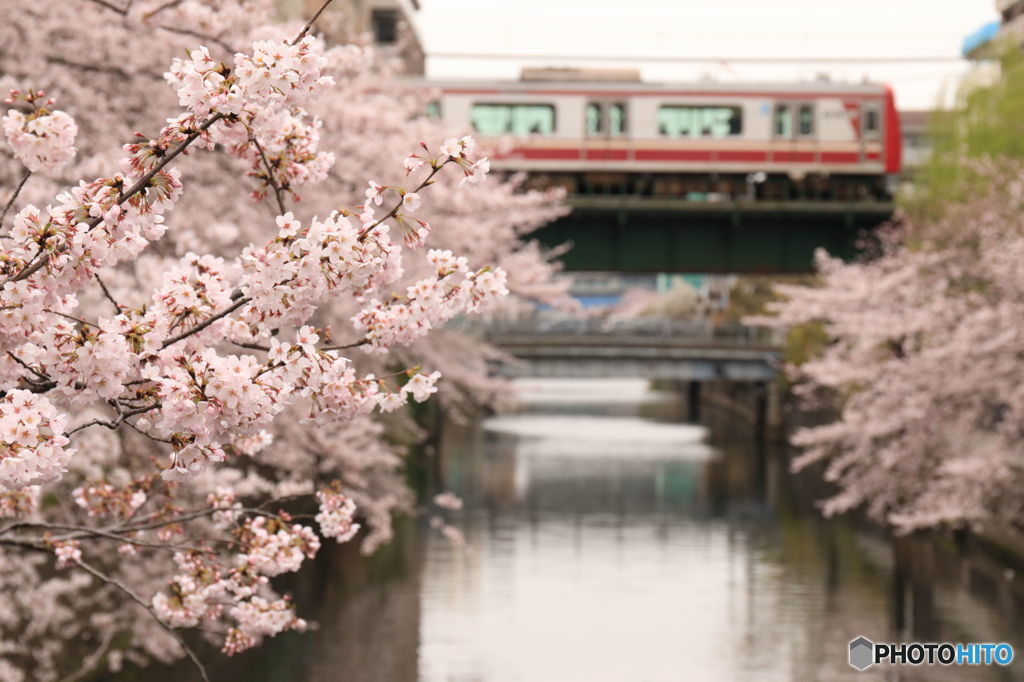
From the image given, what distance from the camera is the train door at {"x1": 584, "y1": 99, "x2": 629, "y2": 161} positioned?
3356 cm

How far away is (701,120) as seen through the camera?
34.1 metres

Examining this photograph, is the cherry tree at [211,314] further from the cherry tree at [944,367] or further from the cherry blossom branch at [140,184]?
the cherry tree at [944,367]

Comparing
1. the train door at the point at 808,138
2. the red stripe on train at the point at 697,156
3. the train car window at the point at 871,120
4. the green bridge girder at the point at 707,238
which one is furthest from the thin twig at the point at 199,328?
the train car window at the point at 871,120

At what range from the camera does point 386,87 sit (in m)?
20.5

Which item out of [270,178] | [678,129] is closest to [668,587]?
[678,129]

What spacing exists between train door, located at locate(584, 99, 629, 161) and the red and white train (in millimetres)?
26

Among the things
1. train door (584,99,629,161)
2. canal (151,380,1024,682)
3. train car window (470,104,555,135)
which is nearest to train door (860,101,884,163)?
train door (584,99,629,161)

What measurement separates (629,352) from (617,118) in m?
18.7

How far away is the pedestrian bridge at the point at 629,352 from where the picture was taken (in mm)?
51094

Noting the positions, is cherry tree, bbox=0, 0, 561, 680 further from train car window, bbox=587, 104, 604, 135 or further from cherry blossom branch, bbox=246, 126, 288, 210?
train car window, bbox=587, 104, 604, 135

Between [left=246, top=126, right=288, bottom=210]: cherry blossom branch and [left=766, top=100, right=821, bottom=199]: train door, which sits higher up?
[left=766, top=100, right=821, bottom=199]: train door

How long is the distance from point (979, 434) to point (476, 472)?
18851 millimetres
